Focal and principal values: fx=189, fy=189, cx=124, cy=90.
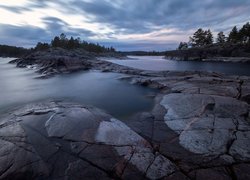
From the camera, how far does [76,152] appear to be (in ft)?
21.2

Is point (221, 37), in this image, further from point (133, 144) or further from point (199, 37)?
point (133, 144)

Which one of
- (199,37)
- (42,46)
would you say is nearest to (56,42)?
(42,46)

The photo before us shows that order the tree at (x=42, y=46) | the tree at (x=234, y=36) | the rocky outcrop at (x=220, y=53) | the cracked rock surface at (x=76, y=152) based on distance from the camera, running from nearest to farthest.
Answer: the cracked rock surface at (x=76, y=152)
the rocky outcrop at (x=220, y=53)
the tree at (x=234, y=36)
the tree at (x=42, y=46)

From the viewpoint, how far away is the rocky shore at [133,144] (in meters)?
5.61

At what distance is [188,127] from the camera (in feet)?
26.9

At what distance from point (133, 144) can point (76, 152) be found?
6.57 ft

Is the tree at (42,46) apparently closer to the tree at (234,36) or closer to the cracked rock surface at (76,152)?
the tree at (234,36)

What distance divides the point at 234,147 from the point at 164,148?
2429mm

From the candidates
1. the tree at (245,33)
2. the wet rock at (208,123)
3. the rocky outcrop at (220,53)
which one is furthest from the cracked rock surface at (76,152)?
the tree at (245,33)

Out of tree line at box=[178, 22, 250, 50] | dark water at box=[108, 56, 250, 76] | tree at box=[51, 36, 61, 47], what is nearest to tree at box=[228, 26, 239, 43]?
tree line at box=[178, 22, 250, 50]

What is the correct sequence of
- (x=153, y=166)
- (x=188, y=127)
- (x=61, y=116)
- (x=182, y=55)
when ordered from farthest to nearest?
(x=182, y=55)
(x=61, y=116)
(x=188, y=127)
(x=153, y=166)

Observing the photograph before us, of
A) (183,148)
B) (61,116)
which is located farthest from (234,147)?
(61,116)

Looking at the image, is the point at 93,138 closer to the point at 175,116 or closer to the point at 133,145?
the point at 133,145

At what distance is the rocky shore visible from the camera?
561cm
